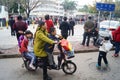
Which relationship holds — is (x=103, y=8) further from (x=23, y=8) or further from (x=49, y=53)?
(x=23, y=8)

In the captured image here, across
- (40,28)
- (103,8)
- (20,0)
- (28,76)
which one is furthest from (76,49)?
(20,0)

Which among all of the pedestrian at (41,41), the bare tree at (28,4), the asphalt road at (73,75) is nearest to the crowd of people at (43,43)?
the pedestrian at (41,41)

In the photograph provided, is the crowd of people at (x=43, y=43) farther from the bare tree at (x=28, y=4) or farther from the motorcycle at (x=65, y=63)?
the bare tree at (x=28, y=4)

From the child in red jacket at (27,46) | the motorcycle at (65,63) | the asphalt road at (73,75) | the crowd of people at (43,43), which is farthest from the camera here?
the child in red jacket at (27,46)

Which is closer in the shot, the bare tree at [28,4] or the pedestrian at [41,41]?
the pedestrian at [41,41]

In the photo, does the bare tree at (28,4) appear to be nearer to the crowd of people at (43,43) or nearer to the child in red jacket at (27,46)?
the crowd of people at (43,43)

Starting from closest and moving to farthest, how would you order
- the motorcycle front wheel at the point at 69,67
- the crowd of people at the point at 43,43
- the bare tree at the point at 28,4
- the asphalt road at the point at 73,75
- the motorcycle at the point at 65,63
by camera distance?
the crowd of people at the point at 43,43, the motorcycle at the point at 65,63, the asphalt road at the point at 73,75, the motorcycle front wheel at the point at 69,67, the bare tree at the point at 28,4

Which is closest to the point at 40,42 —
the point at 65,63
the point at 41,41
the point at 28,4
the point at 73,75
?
the point at 41,41

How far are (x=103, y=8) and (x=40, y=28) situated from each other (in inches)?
282

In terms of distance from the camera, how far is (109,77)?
6902 mm

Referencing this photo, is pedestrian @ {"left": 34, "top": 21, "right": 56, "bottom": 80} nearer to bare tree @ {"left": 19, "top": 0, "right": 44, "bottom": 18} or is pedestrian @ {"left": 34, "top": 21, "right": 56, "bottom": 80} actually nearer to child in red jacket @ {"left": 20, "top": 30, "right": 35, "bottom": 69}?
child in red jacket @ {"left": 20, "top": 30, "right": 35, "bottom": 69}

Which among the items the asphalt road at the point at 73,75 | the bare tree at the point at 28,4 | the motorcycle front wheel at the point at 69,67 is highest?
the bare tree at the point at 28,4

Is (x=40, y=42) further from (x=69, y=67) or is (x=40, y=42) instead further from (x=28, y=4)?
(x=28, y=4)

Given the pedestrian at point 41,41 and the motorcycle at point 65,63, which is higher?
the pedestrian at point 41,41
